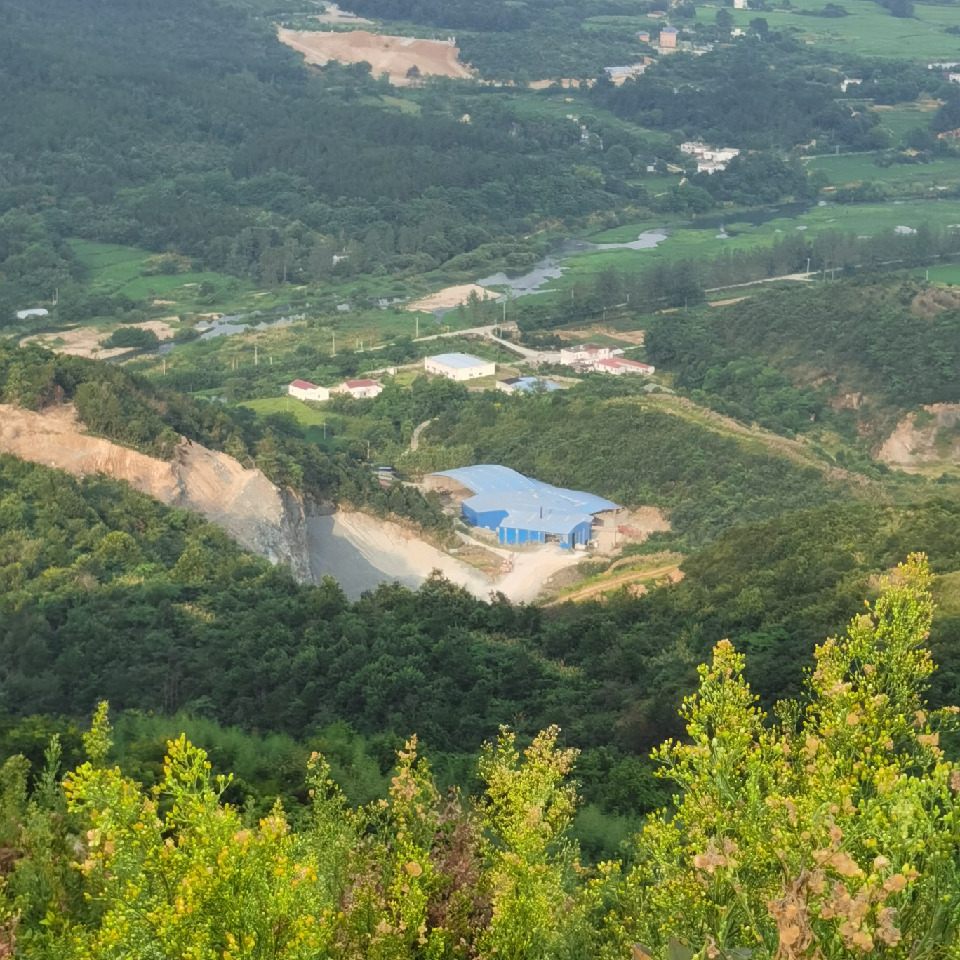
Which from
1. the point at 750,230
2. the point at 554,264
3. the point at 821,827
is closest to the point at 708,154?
the point at 750,230

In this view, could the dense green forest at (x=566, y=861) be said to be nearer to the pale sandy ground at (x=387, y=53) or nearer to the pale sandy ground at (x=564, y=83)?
the pale sandy ground at (x=564, y=83)

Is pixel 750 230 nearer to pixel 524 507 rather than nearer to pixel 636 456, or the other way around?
pixel 636 456

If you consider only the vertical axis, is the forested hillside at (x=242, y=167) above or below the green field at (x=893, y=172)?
above

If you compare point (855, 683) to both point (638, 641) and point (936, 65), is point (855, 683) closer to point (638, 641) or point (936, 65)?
point (638, 641)

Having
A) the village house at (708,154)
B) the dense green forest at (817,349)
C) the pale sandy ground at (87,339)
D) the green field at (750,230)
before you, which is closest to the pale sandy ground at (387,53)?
the village house at (708,154)

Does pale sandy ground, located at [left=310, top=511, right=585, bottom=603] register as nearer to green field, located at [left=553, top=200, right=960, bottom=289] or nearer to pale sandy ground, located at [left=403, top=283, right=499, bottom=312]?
pale sandy ground, located at [left=403, top=283, right=499, bottom=312]

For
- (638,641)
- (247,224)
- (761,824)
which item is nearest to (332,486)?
(638,641)
